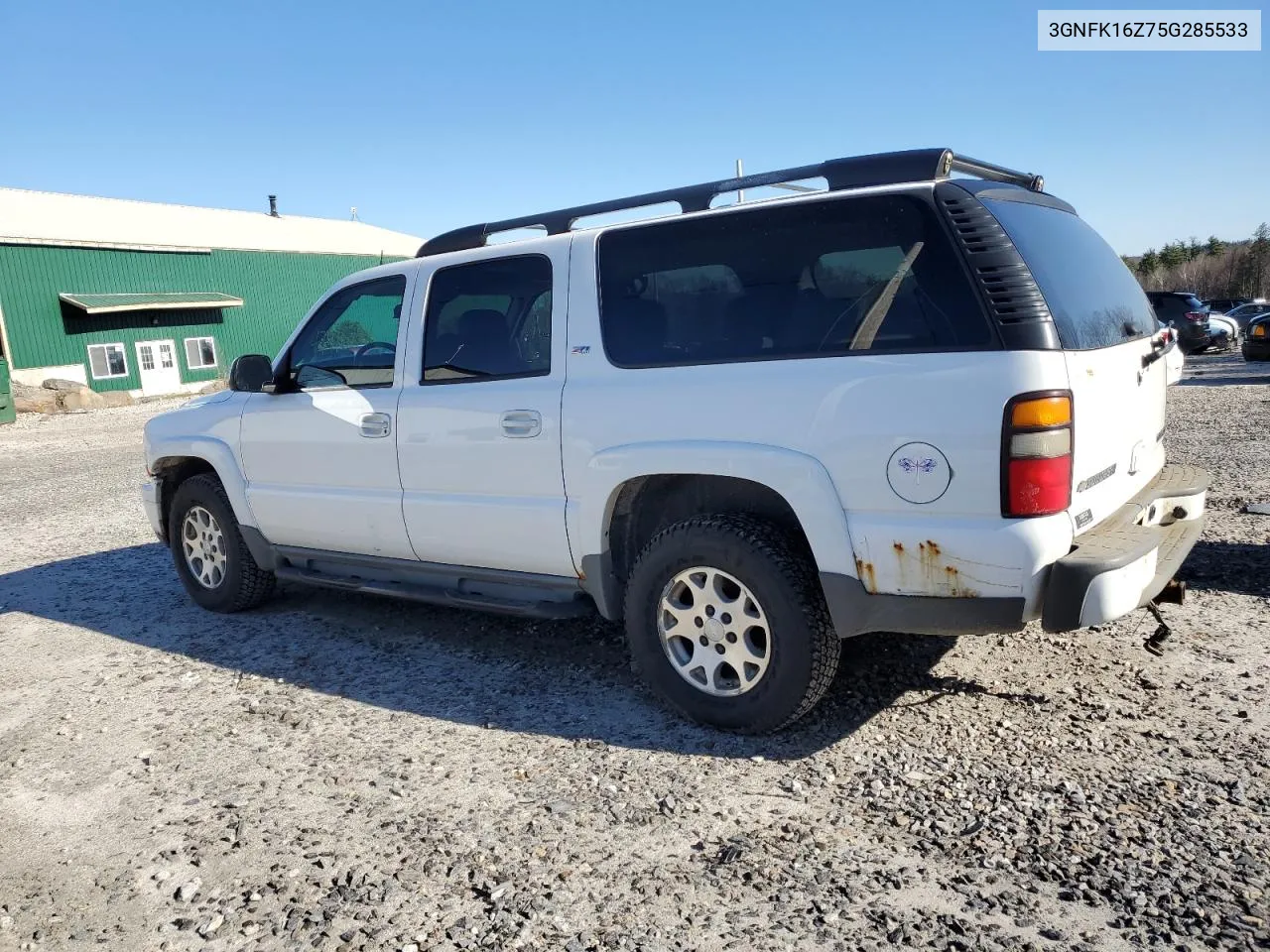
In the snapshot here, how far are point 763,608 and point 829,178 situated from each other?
1.64m

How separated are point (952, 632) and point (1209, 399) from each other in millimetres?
12893

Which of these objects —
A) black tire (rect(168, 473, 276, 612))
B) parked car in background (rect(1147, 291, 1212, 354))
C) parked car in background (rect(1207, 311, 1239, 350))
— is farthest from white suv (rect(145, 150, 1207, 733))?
parked car in background (rect(1207, 311, 1239, 350))

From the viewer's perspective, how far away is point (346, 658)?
4.92m

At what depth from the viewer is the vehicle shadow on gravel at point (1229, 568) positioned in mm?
5117

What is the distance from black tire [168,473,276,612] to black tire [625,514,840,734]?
2.93 meters

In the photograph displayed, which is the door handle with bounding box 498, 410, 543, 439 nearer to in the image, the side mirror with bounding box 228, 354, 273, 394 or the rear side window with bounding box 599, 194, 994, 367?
the rear side window with bounding box 599, 194, 994, 367

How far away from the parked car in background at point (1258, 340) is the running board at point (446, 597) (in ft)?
63.5

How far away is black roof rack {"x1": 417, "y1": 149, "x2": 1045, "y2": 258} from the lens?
133 inches

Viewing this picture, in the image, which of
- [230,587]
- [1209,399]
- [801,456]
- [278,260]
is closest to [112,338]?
[278,260]

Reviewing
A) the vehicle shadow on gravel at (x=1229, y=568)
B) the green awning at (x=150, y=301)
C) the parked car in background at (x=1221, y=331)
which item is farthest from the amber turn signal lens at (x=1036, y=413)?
the green awning at (x=150, y=301)

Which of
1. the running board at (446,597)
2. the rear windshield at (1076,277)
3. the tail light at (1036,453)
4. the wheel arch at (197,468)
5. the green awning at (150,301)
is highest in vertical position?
the green awning at (150,301)

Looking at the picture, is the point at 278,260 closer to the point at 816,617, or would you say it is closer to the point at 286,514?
the point at 286,514

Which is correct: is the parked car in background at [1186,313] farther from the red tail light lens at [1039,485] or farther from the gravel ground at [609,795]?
the red tail light lens at [1039,485]

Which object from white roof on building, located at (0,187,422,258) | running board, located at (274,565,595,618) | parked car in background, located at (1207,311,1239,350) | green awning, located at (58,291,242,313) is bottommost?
parked car in background, located at (1207,311,1239,350)
